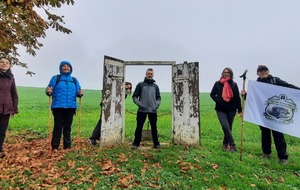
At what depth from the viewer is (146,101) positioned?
341 inches

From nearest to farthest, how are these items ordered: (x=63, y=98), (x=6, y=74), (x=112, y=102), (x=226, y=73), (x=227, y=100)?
(x=6, y=74)
(x=63, y=98)
(x=227, y=100)
(x=226, y=73)
(x=112, y=102)

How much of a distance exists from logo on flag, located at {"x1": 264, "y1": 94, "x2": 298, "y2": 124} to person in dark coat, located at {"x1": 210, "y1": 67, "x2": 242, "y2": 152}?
92 cm

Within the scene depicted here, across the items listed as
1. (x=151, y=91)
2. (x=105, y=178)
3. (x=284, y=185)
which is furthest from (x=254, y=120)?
(x=105, y=178)

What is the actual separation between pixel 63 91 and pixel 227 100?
14.8 feet

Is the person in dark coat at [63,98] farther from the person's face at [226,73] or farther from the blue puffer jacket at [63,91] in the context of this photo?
the person's face at [226,73]

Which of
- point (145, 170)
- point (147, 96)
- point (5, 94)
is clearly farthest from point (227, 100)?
point (5, 94)

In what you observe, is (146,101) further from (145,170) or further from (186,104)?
(145,170)

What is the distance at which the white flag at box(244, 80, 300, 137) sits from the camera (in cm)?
747

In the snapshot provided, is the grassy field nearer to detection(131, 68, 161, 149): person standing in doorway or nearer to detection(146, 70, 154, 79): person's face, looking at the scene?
detection(131, 68, 161, 149): person standing in doorway

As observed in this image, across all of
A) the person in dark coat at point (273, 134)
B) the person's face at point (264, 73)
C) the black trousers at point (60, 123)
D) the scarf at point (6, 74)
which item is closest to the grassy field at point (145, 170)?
the person in dark coat at point (273, 134)

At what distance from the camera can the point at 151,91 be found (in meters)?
8.77

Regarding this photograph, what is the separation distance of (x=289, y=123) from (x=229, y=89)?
180 centimetres

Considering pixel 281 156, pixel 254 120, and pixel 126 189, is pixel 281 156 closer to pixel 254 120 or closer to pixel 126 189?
pixel 254 120

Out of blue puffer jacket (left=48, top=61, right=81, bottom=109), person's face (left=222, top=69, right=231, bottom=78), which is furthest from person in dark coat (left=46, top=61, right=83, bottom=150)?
person's face (left=222, top=69, right=231, bottom=78)
